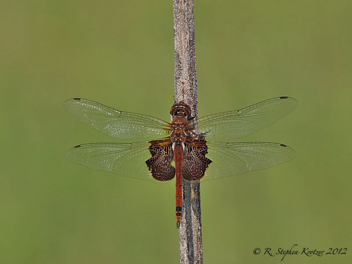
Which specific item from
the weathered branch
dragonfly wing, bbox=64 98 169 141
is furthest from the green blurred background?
the weathered branch

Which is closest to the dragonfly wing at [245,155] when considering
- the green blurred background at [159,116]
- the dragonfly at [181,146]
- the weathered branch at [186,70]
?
the dragonfly at [181,146]

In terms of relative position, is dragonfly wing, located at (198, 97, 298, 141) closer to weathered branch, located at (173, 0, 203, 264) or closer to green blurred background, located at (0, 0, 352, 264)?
weathered branch, located at (173, 0, 203, 264)

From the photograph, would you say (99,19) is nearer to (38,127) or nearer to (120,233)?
(38,127)

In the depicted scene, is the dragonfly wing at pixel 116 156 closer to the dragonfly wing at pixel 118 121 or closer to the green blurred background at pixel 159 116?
the dragonfly wing at pixel 118 121

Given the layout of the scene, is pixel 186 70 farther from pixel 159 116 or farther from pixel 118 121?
pixel 159 116

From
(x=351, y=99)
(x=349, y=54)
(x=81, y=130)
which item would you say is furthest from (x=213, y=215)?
(x=349, y=54)

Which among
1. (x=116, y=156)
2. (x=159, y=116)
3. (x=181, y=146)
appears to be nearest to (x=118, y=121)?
(x=116, y=156)
